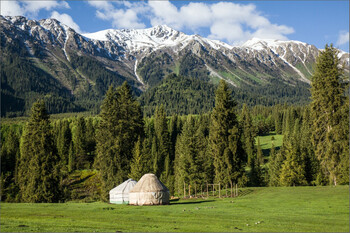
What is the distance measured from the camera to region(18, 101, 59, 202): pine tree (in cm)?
4325

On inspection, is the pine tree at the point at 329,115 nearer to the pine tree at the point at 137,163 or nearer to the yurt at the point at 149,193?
the yurt at the point at 149,193

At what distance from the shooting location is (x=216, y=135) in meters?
47.2

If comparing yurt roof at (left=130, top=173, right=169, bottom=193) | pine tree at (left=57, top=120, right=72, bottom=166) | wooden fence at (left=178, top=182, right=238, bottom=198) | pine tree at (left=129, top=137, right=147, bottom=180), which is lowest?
wooden fence at (left=178, top=182, right=238, bottom=198)

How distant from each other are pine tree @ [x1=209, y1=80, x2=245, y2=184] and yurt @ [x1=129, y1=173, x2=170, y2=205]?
420 inches

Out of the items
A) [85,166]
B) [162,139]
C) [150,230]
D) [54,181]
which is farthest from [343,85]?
[85,166]

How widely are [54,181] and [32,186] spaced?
2764 mm

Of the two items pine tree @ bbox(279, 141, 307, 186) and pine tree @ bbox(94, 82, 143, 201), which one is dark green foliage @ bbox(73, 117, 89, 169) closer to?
pine tree @ bbox(94, 82, 143, 201)

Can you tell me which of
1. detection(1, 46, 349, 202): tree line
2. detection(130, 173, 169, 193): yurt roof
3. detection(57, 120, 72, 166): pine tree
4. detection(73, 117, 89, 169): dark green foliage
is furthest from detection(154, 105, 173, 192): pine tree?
detection(130, 173, 169, 193): yurt roof

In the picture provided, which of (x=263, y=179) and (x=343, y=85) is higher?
(x=343, y=85)

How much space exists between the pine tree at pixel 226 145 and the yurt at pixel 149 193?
1067cm

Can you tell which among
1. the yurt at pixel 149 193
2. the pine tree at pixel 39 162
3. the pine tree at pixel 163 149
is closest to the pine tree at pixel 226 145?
the yurt at pixel 149 193

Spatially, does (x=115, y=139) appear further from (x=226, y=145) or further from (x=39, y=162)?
(x=226, y=145)

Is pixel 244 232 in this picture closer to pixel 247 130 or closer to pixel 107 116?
pixel 107 116

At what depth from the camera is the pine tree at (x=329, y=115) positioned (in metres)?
40.8
